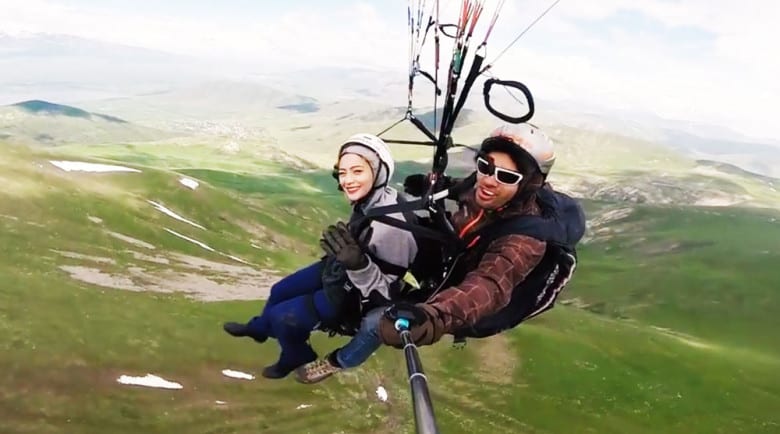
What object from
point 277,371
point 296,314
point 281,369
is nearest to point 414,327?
point 296,314

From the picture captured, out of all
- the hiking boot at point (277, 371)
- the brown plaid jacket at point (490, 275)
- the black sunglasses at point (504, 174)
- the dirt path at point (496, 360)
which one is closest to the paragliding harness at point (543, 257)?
the brown plaid jacket at point (490, 275)

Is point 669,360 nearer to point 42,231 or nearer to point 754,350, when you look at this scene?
point 754,350

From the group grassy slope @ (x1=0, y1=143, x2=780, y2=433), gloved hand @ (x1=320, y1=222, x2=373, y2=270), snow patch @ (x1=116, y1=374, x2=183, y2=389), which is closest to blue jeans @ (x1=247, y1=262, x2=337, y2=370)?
gloved hand @ (x1=320, y1=222, x2=373, y2=270)

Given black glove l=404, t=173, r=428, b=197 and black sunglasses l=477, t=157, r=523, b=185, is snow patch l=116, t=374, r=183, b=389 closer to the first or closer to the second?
black glove l=404, t=173, r=428, b=197

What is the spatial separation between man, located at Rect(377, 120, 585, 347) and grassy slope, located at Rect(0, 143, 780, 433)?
93.3 ft

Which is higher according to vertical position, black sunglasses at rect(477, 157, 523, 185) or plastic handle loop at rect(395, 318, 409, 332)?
black sunglasses at rect(477, 157, 523, 185)

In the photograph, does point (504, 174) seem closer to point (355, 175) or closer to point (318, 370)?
point (355, 175)

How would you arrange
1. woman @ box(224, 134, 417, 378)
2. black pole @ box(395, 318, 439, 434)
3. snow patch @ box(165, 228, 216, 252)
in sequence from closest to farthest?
black pole @ box(395, 318, 439, 434)
woman @ box(224, 134, 417, 378)
snow patch @ box(165, 228, 216, 252)

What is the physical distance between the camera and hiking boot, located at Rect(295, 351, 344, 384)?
11773mm

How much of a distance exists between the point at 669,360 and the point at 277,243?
59400mm

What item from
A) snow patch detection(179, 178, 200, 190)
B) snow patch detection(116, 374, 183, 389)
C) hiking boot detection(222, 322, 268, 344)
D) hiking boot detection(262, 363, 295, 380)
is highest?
hiking boot detection(222, 322, 268, 344)

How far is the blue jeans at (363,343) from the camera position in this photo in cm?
1029

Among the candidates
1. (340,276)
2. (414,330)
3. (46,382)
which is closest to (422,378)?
(414,330)

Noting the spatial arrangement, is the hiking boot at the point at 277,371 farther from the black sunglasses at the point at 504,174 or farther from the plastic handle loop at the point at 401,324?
the plastic handle loop at the point at 401,324
